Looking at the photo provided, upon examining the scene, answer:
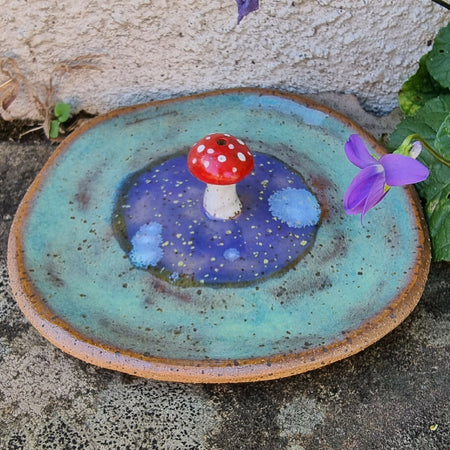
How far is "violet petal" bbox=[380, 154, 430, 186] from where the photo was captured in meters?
1.09

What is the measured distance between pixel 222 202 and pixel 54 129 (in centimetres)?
75

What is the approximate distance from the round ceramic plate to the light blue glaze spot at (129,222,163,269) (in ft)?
0.08

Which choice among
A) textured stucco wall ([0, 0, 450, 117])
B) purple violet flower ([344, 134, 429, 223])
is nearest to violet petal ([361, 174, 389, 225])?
purple violet flower ([344, 134, 429, 223])

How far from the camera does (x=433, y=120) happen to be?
1.64 metres

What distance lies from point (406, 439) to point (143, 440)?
54 cm

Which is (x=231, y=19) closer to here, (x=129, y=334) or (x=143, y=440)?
(x=129, y=334)

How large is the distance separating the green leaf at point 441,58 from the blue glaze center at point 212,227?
0.45 metres

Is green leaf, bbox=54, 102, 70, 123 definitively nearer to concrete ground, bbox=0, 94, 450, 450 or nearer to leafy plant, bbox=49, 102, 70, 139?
leafy plant, bbox=49, 102, 70, 139

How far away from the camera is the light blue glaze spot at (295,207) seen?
5.10 feet

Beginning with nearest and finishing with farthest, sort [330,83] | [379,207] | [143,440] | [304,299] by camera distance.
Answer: [143,440] → [304,299] → [379,207] → [330,83]

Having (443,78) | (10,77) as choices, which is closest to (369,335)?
(443,78)

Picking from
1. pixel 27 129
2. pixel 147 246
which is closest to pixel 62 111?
pixel 27 129

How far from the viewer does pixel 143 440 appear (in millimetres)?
1294

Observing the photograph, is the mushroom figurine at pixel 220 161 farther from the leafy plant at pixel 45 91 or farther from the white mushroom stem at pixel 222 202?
the leafy plant at pixel 45 91
